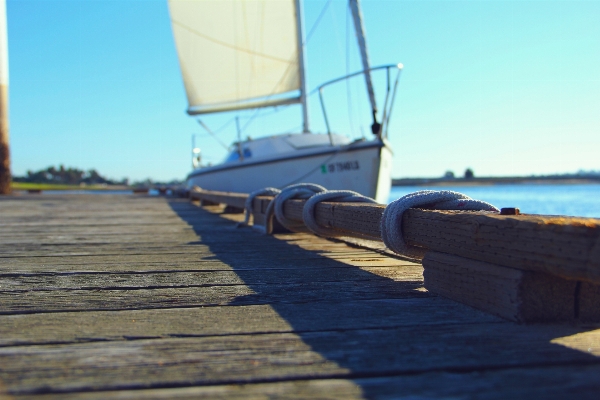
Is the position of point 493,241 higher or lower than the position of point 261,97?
lower

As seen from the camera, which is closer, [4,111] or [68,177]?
[4,111]

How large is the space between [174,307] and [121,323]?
213 mm

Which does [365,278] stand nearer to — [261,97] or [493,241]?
[493,241]

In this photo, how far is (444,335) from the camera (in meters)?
1.29

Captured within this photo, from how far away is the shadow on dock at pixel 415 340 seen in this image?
1.00 metres

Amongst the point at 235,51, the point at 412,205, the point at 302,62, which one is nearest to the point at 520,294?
the point at 412,205

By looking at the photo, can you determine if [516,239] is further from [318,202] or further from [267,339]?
[318,202]

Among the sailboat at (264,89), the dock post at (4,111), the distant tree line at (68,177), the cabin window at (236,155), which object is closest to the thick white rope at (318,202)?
the sailboat at (264,89)

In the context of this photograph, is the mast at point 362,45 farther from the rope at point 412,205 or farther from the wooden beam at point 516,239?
the wooden beam at point 516,239

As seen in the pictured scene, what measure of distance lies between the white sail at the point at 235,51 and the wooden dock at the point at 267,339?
1071 cm

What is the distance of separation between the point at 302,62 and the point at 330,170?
3394 millimetres

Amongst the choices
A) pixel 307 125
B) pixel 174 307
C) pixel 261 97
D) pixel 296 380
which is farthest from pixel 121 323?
pixel 261 97

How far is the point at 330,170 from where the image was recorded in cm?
992

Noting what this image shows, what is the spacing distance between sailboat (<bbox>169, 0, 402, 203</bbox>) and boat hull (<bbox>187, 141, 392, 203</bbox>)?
0.06 ft
